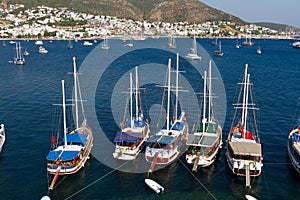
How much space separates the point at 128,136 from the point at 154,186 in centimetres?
889

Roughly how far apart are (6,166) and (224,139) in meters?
27.9

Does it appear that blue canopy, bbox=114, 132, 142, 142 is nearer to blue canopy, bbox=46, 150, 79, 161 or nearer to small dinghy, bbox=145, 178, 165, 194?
blue canopy, bbox=46, 150, 79, 161

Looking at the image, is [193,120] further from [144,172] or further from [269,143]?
[144,172]

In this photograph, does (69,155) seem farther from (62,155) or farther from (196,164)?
(196,164)

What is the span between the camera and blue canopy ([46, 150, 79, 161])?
1347 inches

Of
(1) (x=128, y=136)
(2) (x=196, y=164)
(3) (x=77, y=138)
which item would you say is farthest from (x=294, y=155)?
→ (3) (x=77, y=138)

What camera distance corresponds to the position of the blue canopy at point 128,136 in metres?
38.8

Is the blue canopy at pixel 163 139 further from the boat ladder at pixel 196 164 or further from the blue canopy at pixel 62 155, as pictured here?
the blue canopy at pixel 62 155

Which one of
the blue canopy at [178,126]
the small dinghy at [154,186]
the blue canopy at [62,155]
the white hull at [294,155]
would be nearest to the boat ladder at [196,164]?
the small dinghy at [154,186]

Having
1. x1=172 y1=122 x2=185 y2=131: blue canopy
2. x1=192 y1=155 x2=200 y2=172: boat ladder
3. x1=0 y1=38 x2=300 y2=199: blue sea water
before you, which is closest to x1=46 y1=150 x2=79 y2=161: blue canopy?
x1=0 y1=38 x2=300 y2=199: blue sea water

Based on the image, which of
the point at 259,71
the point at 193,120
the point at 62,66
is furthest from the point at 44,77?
the point at 259,71

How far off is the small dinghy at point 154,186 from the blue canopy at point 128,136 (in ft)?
22.5

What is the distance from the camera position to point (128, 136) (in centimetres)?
3978

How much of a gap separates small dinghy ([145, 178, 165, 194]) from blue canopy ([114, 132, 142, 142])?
6.85m
